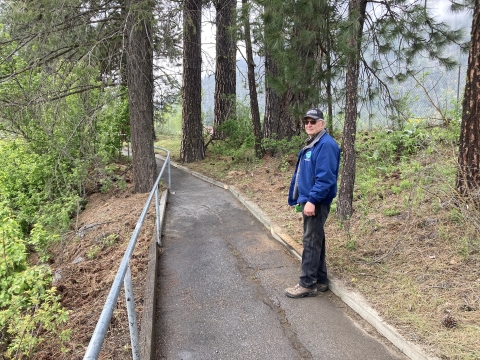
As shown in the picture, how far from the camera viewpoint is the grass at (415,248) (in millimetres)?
3227

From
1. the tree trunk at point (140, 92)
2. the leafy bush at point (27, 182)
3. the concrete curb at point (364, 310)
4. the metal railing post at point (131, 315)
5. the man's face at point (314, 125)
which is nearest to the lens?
the metal railing post at point (131, 315)

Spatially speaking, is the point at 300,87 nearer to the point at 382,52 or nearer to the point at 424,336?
the point at 382,52

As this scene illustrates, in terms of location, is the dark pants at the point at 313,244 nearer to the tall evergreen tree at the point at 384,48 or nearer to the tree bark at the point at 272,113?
the tall evergreen tree at the point at 384,48

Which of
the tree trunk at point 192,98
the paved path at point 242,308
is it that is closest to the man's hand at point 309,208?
the paved path at point 242,308

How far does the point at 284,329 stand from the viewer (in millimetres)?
3514

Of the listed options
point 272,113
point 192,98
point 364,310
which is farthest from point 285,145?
point 364,310

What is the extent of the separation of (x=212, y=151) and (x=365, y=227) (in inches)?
401

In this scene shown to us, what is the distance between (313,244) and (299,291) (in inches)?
23.3

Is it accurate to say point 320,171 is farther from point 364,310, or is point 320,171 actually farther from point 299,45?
point 299,45

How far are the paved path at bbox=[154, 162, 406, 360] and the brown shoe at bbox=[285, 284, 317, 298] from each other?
0.22 ft

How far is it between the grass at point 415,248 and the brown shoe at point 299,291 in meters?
0.41

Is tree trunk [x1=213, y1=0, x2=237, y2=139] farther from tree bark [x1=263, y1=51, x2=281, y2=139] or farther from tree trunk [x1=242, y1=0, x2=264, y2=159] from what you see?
tree bark [x1=263, y1=51, x2=281, y2=139]

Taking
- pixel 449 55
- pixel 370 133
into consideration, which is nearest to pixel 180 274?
pixel 449 55

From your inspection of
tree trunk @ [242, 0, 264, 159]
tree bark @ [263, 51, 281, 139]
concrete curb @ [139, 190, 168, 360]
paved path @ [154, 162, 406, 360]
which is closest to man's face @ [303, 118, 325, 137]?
paved path @ [154, 162, 406, 360]
